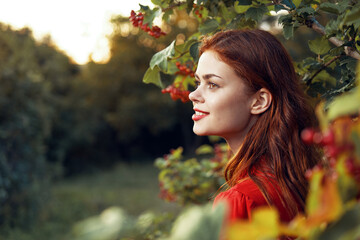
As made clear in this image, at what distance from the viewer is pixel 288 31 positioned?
166 centimetres

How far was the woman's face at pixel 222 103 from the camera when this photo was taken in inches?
67.3

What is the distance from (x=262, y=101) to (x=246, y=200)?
567mm

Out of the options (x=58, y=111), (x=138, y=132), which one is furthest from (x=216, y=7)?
(x=138, y=132)

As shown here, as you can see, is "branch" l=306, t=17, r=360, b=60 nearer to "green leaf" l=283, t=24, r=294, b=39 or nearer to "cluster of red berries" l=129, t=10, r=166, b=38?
"green leaf" l=283, t=24, r=294, b=39

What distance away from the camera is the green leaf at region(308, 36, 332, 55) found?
1720 mm

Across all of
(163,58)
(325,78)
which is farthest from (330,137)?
(325,78)

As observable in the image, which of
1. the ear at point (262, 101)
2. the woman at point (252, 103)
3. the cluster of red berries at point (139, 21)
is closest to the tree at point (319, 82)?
the cluster of red berries at point (139, 21)

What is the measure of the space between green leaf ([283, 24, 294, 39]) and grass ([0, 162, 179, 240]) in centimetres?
683

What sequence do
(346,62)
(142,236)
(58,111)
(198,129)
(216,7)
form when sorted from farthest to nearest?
(58,111)
(142,236)
(216,7)
(198,129)
(346,62)

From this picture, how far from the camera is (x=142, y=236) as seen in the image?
259cm

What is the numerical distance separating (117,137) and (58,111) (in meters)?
5.82

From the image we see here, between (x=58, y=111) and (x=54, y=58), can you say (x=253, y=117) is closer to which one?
(x=58, y=111)

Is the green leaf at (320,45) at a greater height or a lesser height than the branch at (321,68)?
greater

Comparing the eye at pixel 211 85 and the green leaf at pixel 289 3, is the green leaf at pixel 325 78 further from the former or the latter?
the eye at pixel 211 85
